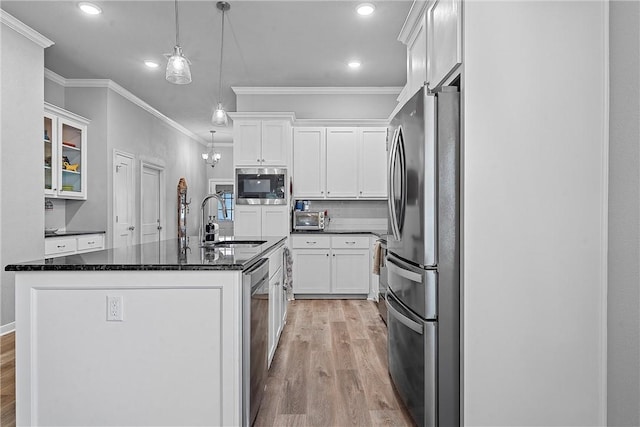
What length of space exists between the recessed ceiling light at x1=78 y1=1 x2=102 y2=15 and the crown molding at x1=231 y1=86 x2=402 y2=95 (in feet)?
7.45

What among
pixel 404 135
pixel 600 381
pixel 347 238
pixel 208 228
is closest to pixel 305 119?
pixel 347 238

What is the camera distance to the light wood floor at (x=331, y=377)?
2.22 metres

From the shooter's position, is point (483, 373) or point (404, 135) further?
point (404, 135)

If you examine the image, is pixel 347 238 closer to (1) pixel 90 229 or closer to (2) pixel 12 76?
(1) pixel 90 229

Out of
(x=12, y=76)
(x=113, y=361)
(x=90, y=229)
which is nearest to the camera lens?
(x=113, y=361)

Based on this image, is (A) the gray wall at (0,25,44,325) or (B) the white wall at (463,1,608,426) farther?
(A) the gray wall at (0,25,44,325)

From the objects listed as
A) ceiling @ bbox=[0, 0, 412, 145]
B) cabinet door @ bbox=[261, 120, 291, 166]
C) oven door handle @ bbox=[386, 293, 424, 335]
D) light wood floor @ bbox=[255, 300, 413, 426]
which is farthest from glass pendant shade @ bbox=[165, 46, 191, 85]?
cabinet door @ bbox=[261, 120, 291, 166]

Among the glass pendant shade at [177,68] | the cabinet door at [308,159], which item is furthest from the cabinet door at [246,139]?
the glass pendant shade at [177,68]

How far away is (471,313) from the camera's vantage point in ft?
5.99

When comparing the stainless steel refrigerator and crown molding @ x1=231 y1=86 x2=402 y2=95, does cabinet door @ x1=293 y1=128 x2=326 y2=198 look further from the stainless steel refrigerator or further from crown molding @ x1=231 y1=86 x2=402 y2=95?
the stainless steel refrigerator

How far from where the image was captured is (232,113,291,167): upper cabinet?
5.21 metres

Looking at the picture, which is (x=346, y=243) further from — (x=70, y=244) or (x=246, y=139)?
(x=70, y=244)

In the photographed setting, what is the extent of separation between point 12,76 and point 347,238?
12.7 feet

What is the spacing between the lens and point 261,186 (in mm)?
5207
